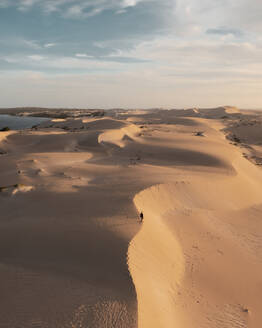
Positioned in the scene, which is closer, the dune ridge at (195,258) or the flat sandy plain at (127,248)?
the flat sandy plain at (127,248)

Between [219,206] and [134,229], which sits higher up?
[134,229]

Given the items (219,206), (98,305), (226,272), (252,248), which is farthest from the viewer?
(219,206)

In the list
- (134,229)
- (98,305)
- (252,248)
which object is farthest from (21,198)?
(252,248)

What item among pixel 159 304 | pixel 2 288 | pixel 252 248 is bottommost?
pixel 252 248

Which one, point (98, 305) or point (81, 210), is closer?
point (98, 305)

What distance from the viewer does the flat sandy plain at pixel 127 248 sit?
3291 mm

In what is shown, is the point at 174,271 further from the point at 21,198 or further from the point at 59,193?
the point at 21,198

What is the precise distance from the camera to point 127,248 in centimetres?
437

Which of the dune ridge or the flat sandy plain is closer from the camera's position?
the flat sandy plain

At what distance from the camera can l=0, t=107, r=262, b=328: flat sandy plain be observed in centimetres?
329

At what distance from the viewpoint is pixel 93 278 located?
3.74 metres

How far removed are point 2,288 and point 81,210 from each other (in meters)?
2.52

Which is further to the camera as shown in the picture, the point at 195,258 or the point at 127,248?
the point at 195,258

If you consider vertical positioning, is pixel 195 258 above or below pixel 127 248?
below
